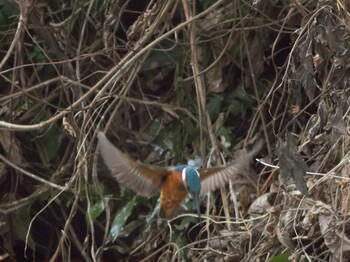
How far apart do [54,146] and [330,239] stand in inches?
53.5

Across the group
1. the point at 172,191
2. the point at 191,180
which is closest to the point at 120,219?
the point at 172,191

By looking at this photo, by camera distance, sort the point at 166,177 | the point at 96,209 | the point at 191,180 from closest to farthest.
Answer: the point at 191,180, the point at 166,177, the point at 96,209

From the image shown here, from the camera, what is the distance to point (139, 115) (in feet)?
13.8

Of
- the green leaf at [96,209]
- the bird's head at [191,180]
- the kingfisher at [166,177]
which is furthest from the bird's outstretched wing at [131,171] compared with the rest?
the green leaf at [96,209]

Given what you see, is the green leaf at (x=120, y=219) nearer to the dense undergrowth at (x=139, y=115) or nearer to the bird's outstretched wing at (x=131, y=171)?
the dense undergrowth at (x=139, y=115)

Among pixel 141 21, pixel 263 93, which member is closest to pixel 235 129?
pixel 263 93

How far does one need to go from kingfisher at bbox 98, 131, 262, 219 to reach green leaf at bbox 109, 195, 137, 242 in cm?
47

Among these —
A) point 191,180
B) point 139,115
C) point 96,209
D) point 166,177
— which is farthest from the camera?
point 139,115

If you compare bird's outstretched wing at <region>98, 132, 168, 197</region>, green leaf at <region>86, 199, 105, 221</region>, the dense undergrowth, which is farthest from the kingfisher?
green leaf at <region>86, 199, 105, 221</region>

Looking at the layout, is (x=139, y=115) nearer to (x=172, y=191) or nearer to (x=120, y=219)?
(x=120, y=219)

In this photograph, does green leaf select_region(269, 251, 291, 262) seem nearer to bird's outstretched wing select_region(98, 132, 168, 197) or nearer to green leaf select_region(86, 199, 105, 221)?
bird's outstretched wing select_region(98, 132, 168, 197)

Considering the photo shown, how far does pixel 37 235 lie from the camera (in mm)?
4324

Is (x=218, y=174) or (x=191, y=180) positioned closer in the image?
(x=191, y=180)

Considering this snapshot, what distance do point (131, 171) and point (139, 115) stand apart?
0.92m
